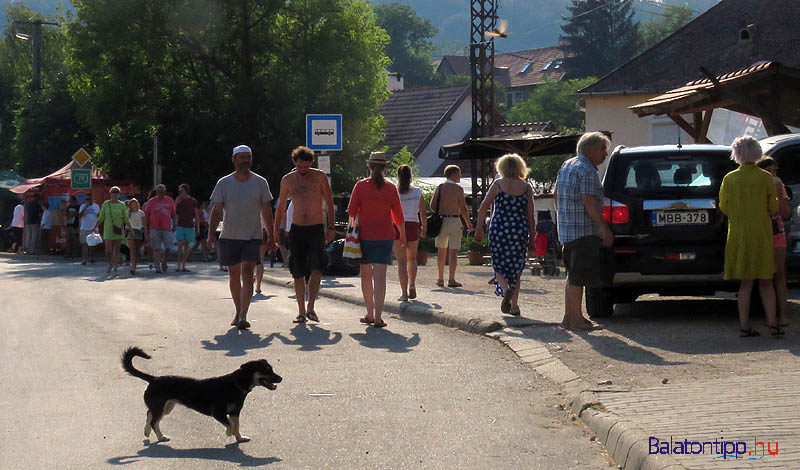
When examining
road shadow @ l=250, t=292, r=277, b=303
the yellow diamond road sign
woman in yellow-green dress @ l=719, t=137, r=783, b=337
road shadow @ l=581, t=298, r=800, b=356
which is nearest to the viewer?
road shadow @ l=581, t=298, r=800, b=356

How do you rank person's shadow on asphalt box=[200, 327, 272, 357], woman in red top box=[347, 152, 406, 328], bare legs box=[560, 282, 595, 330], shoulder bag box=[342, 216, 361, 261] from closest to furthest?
person's shadow on asphalt box=[200, 327, 272, 357]
bare legs box=[560, 282, 595, 330]
shoulder bag box=[342, 216, 361, 261]
woman in red top box=[347, 152, 406, 328]

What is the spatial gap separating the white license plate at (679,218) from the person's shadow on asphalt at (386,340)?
2.61m

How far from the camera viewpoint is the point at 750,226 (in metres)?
10.2

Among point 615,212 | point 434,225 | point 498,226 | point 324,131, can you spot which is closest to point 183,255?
point 324,131

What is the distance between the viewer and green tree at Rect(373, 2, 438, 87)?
138875mm

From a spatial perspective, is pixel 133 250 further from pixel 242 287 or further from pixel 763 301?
pixel 763 301

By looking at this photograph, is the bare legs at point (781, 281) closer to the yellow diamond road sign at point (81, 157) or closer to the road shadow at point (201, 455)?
the road shadow at point (201, 455)

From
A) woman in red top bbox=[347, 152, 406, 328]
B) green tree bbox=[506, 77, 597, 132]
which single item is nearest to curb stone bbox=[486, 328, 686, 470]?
woman in red top bbox=[347, 152, 406, 328]

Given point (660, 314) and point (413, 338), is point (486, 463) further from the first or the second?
point (660, 314)

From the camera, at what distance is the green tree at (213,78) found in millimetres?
37469

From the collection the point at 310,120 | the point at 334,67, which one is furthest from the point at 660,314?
the point at 334,67

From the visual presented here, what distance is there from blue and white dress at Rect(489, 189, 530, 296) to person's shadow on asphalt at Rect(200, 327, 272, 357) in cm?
249

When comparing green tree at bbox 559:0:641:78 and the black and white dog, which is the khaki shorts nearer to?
the black and white dog

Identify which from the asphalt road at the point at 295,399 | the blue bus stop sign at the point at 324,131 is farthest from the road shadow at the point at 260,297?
the blue bus stop sign at the point at 324,131
